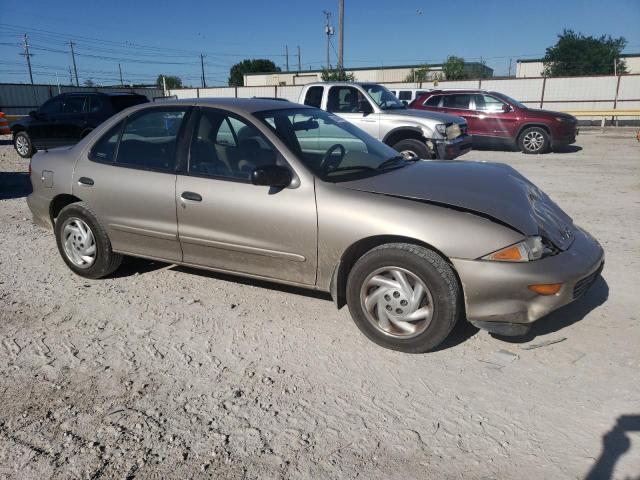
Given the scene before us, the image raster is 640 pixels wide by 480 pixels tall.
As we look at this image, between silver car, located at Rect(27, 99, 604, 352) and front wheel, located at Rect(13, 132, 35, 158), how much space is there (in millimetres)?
9989

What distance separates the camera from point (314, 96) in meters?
10.6

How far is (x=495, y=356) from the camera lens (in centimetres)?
330

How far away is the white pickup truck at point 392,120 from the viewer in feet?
31.2

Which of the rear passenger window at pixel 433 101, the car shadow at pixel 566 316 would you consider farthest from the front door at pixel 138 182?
the rear passenger window at pixel 433 101

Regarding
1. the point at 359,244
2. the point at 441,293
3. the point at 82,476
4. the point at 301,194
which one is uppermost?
the point at 301,194

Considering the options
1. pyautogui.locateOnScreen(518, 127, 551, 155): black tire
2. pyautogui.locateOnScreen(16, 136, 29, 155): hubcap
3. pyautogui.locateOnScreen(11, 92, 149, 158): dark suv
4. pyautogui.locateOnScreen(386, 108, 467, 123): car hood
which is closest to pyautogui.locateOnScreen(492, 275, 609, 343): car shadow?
pyautogui.locateOnScreen(386, 108, 467, 123): car hood

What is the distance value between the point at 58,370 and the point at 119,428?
85cm

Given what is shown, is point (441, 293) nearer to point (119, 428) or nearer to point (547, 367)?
point (547, 367)

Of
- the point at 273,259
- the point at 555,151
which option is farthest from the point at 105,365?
the point at 555,151

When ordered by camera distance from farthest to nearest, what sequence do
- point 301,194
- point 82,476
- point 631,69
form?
point 631,69 → point 301,194 → point 82,476

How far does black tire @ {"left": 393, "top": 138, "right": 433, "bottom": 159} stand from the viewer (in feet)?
31.0

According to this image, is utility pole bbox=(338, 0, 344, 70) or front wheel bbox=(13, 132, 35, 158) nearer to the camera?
front wheel bbox=(13, 132, 35, 158)

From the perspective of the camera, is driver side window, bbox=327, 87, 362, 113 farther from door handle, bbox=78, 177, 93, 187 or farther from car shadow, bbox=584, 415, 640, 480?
car shadow, bbox=584, 415, 640, 480

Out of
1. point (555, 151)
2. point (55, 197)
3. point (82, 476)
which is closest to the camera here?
point (82, 476)
